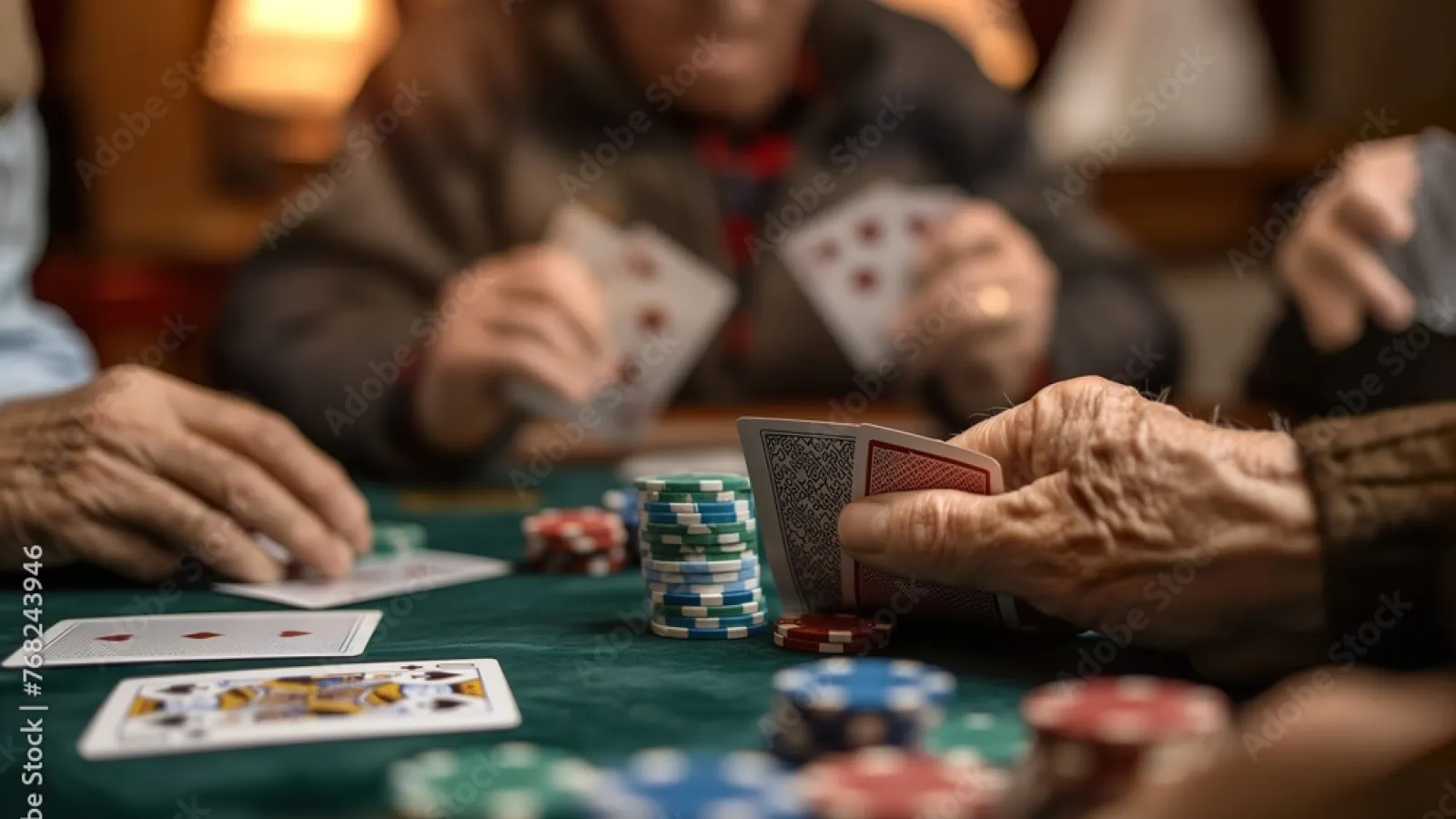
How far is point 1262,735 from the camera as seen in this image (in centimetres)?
81

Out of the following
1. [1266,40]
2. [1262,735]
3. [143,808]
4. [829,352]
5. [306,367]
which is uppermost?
[1266,40]

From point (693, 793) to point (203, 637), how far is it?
0.76m

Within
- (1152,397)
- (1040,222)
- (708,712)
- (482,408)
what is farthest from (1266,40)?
(708,712)

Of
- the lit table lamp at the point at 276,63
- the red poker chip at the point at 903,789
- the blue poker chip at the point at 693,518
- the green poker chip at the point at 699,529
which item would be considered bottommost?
the red poker chip at the point at 903,789

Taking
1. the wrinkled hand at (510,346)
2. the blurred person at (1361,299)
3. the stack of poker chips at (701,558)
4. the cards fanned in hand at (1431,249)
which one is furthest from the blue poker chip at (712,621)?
the cards fanned in hand at (1431,249)

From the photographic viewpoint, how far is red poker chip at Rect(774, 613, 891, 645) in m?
1.25

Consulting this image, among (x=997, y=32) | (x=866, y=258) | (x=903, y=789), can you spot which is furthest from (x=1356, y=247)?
(x=997, y=32)

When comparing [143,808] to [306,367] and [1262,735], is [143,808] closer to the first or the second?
[1262,735]

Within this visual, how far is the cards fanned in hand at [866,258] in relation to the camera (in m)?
3.57

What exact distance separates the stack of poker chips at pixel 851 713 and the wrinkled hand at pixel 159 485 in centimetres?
91

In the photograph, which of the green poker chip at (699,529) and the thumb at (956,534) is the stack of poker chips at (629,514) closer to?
the green poker chip at (699,529)

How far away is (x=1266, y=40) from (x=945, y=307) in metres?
3.66

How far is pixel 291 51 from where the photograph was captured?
585 cm

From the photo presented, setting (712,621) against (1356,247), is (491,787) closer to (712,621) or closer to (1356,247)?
(712,621)
